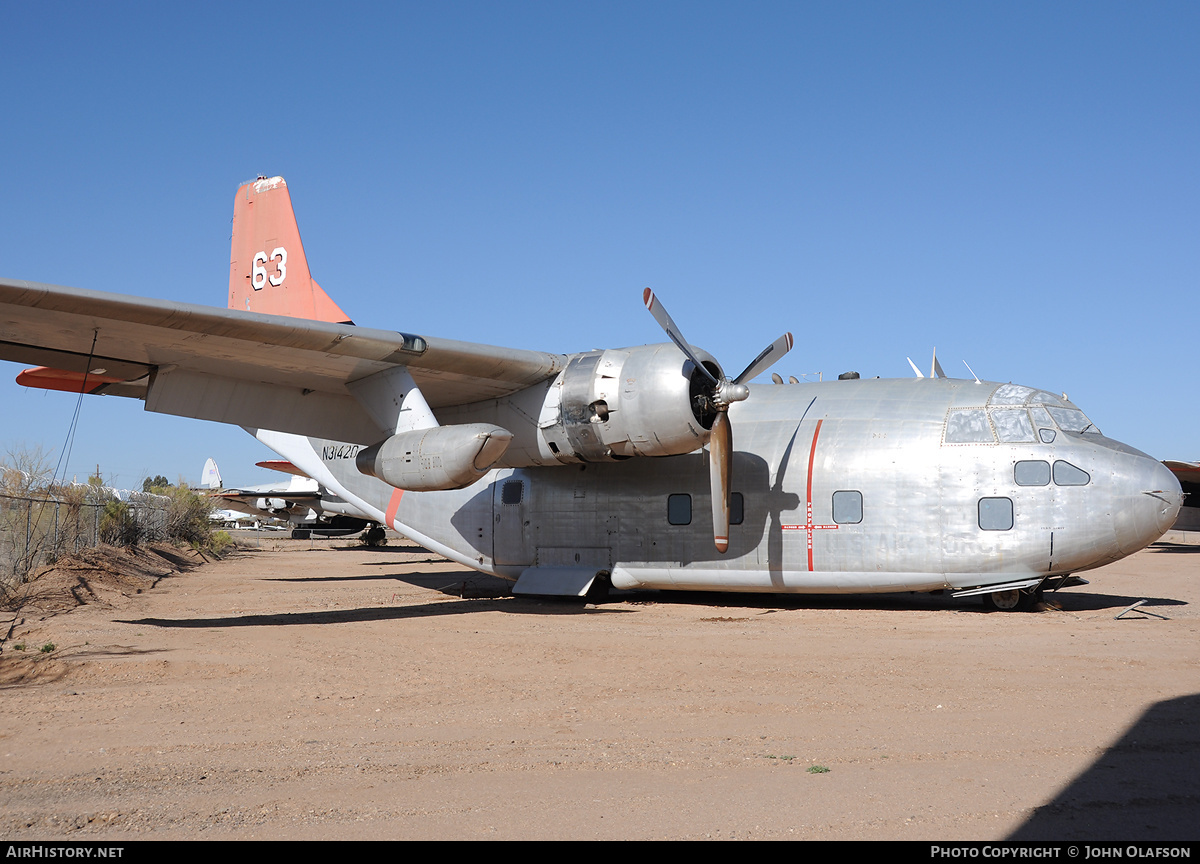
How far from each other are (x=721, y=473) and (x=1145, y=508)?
18.0 ft

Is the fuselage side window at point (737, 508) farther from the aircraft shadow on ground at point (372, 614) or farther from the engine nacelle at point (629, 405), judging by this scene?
the aircraft shadow on ground at point (372, 614)

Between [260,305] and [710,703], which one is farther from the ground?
[260,305]

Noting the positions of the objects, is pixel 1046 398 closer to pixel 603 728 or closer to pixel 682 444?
pixel 682 444

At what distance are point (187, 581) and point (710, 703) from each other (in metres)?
16.2

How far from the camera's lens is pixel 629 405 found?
39.4 feet

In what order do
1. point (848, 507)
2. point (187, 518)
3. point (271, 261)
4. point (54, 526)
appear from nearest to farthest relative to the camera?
point (848, 507)
point (54, 526)
point (271, 261)
point (187, 518)

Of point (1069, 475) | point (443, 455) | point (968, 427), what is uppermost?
point (968, 427)

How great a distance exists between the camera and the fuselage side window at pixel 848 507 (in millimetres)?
12484

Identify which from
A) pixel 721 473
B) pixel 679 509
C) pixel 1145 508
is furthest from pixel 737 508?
pixel 1145 508

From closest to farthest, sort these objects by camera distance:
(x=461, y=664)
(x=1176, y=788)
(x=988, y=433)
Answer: (x=1176, y=788) < (x=461, y=664) < (x=988, y=433)
